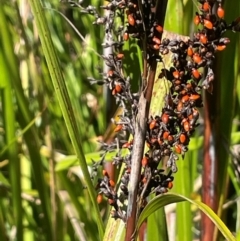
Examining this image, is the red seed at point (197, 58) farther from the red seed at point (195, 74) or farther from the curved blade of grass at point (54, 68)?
the curved blade of grass at point (54, 68)

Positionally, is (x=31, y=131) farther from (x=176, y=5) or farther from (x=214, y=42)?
(x=214, y=42)

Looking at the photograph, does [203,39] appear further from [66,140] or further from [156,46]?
[66,140]

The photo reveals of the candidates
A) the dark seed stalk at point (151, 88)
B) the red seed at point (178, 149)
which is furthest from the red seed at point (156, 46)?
the red seed at point (178, 149)

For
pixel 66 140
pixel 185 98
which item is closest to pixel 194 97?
pixel 185 98

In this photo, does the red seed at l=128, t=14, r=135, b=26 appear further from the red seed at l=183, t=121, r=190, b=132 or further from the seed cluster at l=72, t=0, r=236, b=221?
the red seed at l=183, t=121, r=190, b=132

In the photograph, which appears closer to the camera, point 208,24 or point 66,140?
point 208,24

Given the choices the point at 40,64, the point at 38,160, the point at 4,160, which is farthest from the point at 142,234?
the point at 40,64
